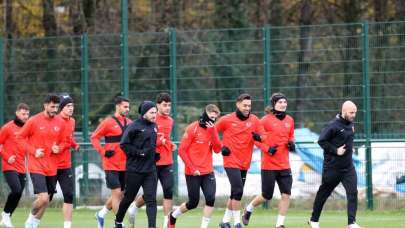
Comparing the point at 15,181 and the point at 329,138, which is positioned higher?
the point at 329,138

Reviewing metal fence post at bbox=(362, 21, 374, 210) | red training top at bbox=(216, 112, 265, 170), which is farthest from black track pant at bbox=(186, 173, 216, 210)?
metal fence post at bbox=(362, 21, 374, 210)

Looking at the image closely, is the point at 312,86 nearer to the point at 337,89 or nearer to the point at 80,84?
the point at 337,89

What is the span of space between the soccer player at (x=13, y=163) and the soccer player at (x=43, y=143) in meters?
2.76

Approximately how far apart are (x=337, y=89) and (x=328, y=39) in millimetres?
1117

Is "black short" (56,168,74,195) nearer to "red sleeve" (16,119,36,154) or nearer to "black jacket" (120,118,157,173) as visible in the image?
"red sleeve" (16,119,36,154)

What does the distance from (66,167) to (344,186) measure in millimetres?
4516

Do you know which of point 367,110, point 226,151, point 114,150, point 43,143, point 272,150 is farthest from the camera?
point 367,110

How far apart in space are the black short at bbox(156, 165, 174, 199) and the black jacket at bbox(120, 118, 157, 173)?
2.03 metres

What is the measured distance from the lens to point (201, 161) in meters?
17.2

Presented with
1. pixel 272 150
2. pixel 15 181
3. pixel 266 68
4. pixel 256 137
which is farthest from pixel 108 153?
pixel 266 68

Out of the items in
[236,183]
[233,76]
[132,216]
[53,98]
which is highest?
[233,76]

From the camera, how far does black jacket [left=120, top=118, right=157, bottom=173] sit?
16.1 meters

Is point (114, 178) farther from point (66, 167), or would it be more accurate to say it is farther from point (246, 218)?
point (246, 218)

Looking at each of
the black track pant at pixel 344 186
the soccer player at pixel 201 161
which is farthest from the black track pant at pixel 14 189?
the black track pant at pixel 344 186
